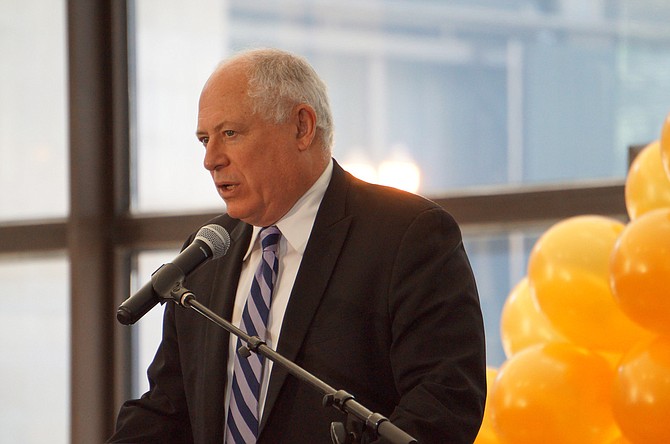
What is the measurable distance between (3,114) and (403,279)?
3.70 metres

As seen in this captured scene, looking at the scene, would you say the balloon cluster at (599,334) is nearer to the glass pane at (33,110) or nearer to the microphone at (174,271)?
the microphone at (174,271)

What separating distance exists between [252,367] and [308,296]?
0.60ft

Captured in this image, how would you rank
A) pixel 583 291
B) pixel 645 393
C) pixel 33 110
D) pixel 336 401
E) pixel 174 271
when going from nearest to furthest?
pixel 336 401 < pixel 174 271 < pixel 645 393 < pixel 583 291 < pixel 33 110

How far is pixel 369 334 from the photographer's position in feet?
6.38

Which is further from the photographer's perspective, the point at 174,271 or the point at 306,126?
the point at 306,126

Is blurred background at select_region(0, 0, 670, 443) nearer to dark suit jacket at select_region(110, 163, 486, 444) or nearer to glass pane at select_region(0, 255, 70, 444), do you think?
glass pane at select_region(0, 255, 70, 444)

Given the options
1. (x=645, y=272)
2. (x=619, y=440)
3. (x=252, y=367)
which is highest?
(x=645, y=272)

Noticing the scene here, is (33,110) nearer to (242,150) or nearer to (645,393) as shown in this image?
(242,150)

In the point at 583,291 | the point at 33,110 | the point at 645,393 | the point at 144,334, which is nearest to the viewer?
the point at 645,393

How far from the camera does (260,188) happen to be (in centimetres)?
208

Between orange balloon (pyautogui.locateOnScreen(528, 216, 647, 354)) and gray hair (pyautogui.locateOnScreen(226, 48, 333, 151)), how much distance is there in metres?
0.79

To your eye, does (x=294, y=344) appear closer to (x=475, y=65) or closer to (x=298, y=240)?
(x=298, y=240)

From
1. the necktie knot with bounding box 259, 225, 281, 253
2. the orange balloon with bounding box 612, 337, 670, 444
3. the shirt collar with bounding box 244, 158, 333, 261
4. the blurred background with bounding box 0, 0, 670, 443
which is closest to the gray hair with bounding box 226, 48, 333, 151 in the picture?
the shirt collar with bounding box 244, 158, 333, 261

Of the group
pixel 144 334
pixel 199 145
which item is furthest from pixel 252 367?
pixel 144 334
